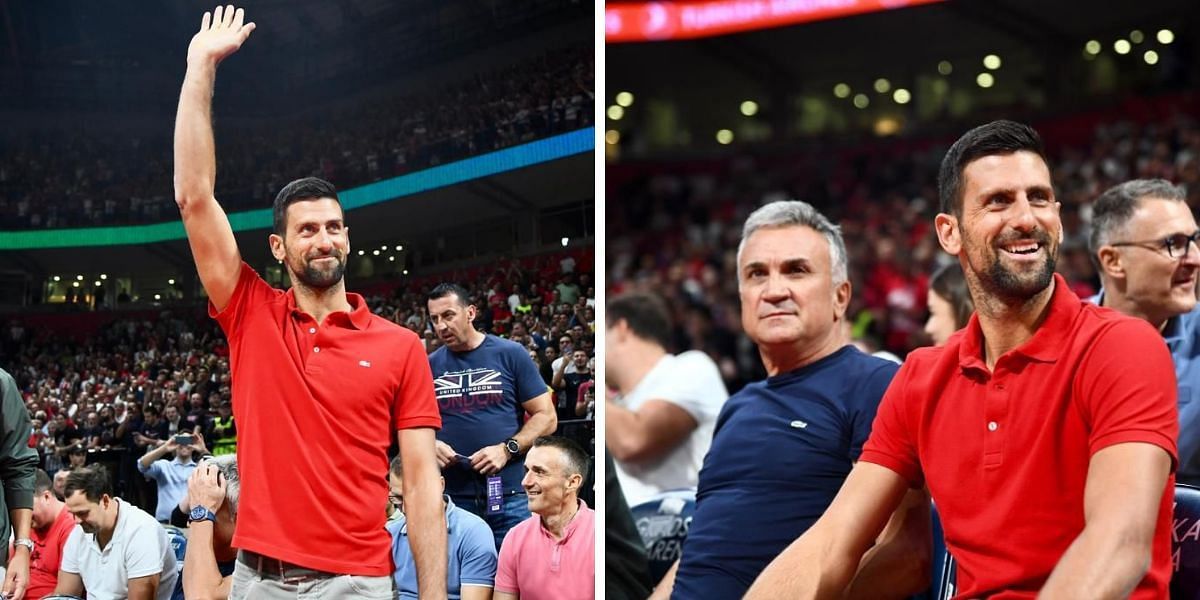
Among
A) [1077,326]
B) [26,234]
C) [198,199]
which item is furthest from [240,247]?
[1077,326]

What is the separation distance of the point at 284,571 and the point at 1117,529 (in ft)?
4.59

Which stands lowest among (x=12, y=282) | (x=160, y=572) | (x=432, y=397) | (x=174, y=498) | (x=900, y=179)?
(x=160, y=572)

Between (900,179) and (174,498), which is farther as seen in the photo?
(900,179)

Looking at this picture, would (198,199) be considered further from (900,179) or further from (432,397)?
(900,179)

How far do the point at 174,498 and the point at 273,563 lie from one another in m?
0.32

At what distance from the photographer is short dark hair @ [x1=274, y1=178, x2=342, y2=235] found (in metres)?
2.36

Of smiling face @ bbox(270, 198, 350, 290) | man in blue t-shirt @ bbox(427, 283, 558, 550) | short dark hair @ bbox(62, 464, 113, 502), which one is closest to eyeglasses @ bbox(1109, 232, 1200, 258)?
man in blue t-shirt @ bbox(427, 283, 558, 550)

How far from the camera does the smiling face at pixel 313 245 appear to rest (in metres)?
2.31

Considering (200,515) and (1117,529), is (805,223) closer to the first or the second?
(1117,529)

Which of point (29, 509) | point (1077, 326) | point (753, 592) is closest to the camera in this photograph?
point (1077, 326)

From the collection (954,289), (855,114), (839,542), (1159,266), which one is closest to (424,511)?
(839,542)

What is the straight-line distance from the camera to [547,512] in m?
2.48

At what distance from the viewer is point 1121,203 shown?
114 inches

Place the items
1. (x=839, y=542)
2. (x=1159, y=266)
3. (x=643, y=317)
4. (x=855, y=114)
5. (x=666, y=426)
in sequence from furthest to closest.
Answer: (x=855, y=114) → (x=643, y=317) → (x=666, y=426) → (x=1159, y=266) → (x=839, y=542)
